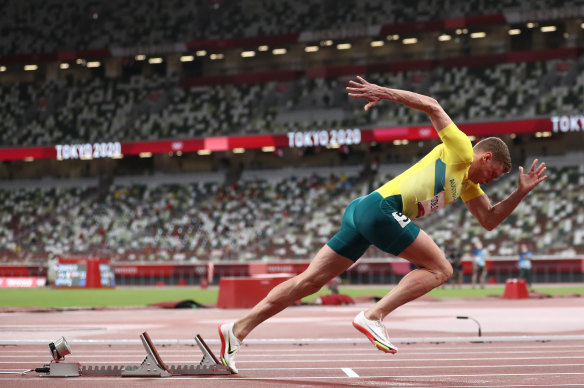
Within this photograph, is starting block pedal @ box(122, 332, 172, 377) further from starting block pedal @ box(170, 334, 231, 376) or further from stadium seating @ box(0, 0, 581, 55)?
stadium seating @ box(0, 0, 581, 55)

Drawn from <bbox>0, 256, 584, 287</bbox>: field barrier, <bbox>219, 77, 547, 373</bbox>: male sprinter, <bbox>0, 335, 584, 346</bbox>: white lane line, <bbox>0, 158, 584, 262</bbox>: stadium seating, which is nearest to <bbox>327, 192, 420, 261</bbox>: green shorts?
<bbox>219, 77, 547, 373</bbox>: male sprinter

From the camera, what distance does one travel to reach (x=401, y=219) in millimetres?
6309

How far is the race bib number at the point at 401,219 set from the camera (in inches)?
247

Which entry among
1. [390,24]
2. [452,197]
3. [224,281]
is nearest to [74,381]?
[452,197]

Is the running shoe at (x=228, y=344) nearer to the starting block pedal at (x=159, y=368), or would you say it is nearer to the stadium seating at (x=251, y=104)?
the starting block pedal at (x=159, y=368)

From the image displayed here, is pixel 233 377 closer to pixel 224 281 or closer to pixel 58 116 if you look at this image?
pixel 224 281

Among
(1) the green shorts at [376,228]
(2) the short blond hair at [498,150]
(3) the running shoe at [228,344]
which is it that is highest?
(2) the short blond hair at [498,150]

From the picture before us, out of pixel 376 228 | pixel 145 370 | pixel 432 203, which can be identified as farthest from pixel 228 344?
pixel 432 203

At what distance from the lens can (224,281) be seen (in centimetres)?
2172

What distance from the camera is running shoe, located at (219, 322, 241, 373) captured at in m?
6.73

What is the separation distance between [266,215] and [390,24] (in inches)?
557

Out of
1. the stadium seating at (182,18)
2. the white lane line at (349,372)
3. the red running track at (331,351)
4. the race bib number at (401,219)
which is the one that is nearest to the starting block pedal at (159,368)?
the red running track at (331,351)

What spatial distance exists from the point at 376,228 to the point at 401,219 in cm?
21

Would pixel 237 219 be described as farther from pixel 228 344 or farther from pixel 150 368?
pixel 228 344
